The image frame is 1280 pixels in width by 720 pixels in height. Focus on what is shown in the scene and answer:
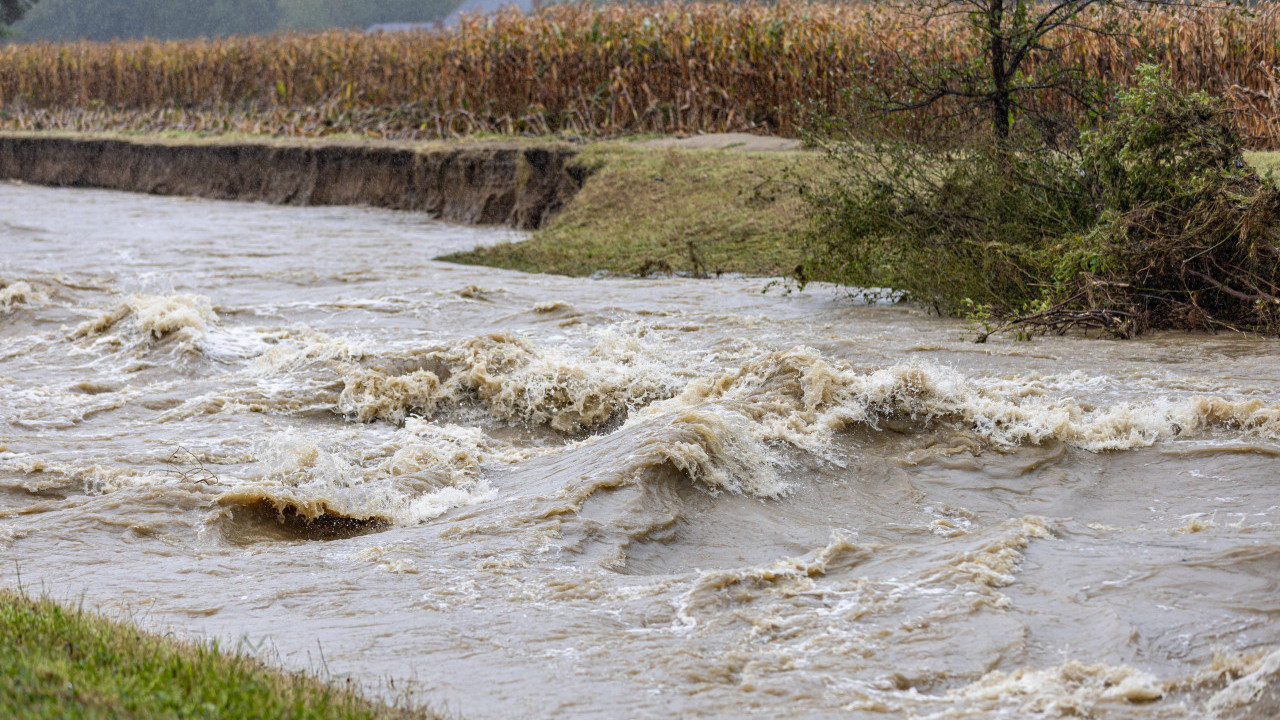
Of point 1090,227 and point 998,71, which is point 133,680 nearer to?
point 1090,227

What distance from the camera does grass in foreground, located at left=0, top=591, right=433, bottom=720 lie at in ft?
9.53

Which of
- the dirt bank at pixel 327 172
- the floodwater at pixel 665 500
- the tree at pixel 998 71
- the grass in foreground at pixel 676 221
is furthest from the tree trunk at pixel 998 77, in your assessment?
Result: the dirt bank at pixel 327 172

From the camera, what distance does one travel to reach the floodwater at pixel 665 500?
12.3 ft

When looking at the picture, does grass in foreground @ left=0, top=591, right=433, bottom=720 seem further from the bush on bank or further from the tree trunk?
the tree trunk

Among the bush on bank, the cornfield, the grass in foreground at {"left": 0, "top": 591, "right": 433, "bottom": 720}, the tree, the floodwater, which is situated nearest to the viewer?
the grass in foreground at {"left": 0, "top": 591, "right": 433, "bottom": 720}

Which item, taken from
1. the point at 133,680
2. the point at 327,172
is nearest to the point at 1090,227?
the point at 133,680

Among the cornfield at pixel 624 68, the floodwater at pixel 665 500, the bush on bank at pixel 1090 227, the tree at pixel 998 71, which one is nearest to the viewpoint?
the floodwater at pixel 665 500

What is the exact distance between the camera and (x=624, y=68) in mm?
19672

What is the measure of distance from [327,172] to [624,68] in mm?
5357

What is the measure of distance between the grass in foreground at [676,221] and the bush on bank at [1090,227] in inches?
65.1

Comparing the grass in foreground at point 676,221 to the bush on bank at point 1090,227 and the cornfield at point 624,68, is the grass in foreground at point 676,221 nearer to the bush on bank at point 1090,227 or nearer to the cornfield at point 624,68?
the bush on bank at point 1090,227

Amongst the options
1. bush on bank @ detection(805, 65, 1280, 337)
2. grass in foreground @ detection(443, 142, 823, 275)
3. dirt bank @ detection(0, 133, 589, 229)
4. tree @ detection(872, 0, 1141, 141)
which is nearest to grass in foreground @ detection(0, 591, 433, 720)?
bush on bank @ detection(805, 65, 1280, 337)

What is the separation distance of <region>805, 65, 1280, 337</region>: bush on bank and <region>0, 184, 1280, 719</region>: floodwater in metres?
0.37

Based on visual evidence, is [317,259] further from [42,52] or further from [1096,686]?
[42,52]
